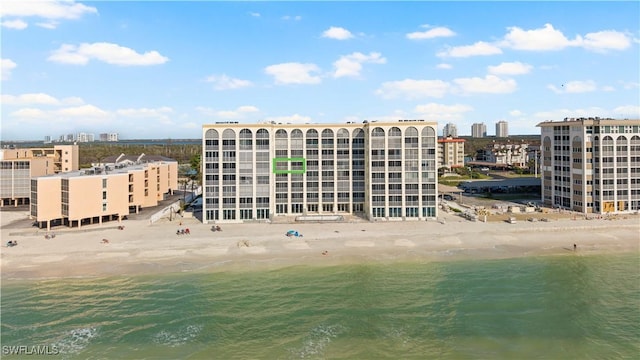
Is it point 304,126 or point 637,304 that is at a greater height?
point 304,126

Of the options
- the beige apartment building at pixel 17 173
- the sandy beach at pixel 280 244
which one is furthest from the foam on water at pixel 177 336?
the beige apartment building at pixel 17 173

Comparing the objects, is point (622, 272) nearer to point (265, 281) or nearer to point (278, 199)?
point (265, 281)

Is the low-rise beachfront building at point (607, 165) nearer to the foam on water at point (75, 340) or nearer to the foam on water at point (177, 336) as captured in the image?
the foam on water at point (177, 336)

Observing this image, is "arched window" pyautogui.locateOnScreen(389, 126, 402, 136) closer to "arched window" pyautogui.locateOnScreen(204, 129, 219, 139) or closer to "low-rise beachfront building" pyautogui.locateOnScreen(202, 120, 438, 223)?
"low-rise beachfront building" pyautogui.locateOnScreen(202, 120, 438, 223)

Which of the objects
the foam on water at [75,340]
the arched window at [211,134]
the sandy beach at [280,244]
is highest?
the arched window at [211,134]

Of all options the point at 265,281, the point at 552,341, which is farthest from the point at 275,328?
the point at 552,341

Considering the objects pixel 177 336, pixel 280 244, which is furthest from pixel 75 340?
pixel 280 244

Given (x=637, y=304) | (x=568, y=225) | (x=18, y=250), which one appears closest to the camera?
(x=637, y=304)
